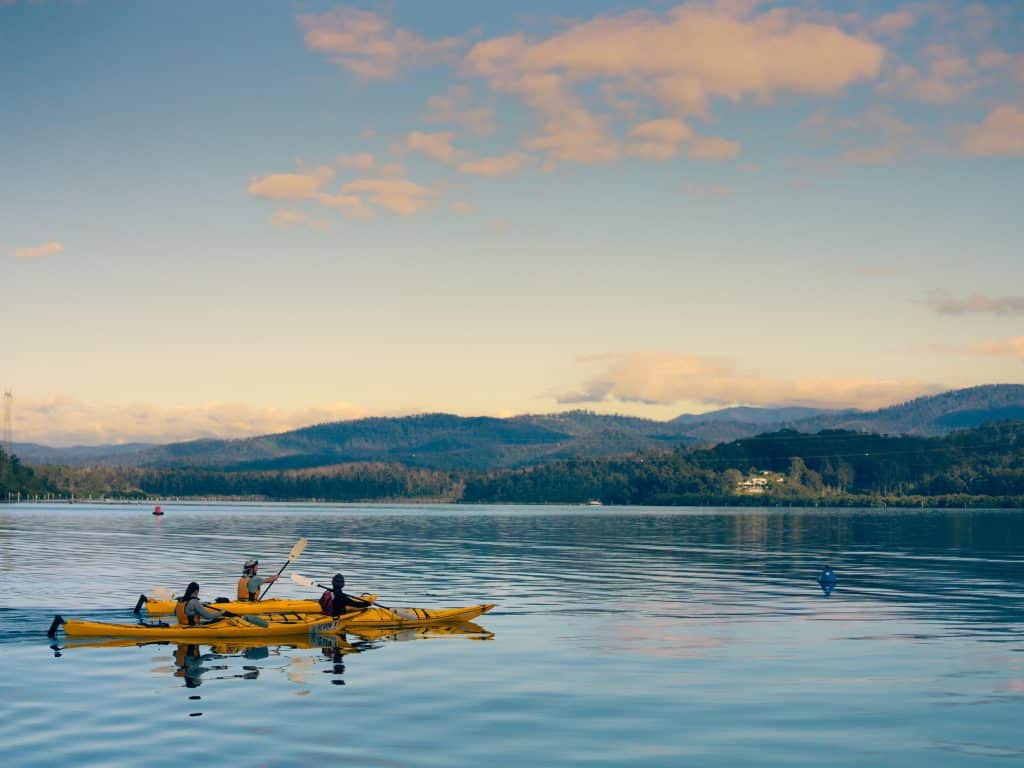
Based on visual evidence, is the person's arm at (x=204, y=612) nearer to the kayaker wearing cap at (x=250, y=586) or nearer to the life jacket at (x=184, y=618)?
the life jacket at (x=184, y=618)

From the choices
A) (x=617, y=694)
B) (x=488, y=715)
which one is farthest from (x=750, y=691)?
(x=488, y=715)

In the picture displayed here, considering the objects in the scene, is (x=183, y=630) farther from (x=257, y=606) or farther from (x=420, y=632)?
(x=420, y=632)

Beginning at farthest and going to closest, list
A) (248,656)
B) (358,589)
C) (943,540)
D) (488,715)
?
(943,540)
(358,589)
(248,656)
(488,715)

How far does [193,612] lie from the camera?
3862cm

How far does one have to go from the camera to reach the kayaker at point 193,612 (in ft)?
126

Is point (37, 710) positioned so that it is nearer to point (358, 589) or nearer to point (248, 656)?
point (248, 656)

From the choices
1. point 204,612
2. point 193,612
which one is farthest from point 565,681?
point 193,612

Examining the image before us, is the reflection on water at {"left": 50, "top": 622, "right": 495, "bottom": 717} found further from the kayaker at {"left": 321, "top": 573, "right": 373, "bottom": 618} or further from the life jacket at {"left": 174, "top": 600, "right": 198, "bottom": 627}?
the kayaker at {"left": 321, "top": 573, "right": 373, "bottom": 618}

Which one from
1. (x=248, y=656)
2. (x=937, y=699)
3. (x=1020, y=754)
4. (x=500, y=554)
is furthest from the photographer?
(x=500, y=554)

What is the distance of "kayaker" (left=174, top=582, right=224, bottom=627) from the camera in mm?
38531

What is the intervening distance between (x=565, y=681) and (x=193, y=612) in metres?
14.7

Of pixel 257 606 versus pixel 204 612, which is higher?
pixel 204 612

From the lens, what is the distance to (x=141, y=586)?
60375 mm

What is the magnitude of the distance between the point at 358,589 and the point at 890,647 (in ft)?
99.4
